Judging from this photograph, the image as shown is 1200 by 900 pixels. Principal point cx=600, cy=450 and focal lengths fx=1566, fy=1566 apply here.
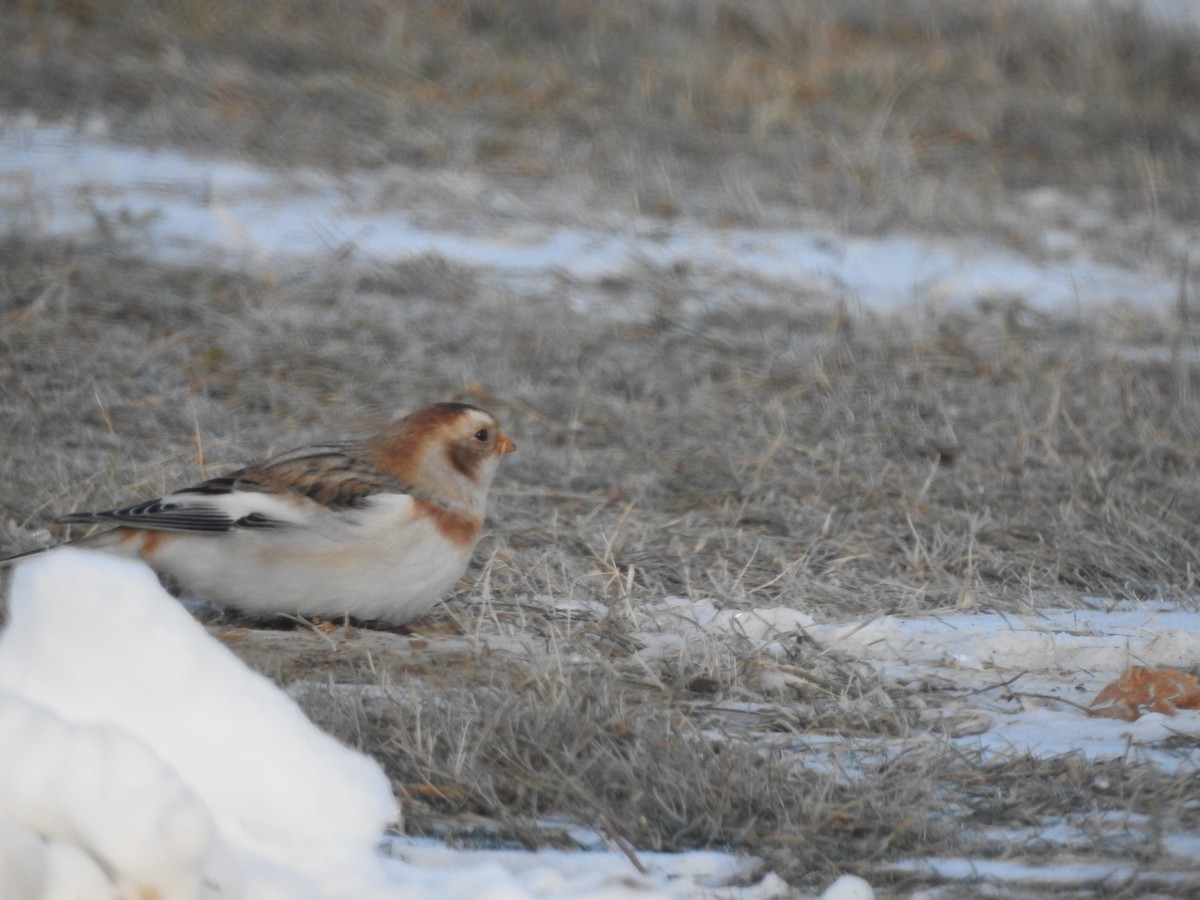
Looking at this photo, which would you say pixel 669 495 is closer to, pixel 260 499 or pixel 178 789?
pixel 260 499

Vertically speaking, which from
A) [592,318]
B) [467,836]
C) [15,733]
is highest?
[15,733]

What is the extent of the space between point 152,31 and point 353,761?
314 inches

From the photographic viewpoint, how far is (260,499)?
3668mm

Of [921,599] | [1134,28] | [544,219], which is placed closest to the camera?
[921,599]

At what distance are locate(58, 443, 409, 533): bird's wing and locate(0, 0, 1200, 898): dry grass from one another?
0.32 m

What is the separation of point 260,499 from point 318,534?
186 millimetres

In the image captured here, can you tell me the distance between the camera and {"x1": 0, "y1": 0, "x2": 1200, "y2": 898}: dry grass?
273 centimetres

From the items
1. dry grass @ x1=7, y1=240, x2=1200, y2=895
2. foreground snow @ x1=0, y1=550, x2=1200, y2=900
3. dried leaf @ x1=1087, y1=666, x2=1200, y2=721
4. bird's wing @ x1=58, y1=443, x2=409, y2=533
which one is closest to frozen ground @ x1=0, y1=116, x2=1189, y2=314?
dry grass @ x1=7, y1=240, x2=1200, y2=895

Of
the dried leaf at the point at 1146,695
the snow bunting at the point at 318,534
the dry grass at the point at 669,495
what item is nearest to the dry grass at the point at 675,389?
the dry grass at the point at 669,495

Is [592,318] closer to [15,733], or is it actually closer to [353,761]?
[353,761]

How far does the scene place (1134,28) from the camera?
11.7 metres

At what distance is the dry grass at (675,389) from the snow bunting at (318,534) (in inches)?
5.3

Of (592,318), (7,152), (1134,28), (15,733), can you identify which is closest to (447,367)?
(592,318)

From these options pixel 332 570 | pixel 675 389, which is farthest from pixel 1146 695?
pixel 675 389
